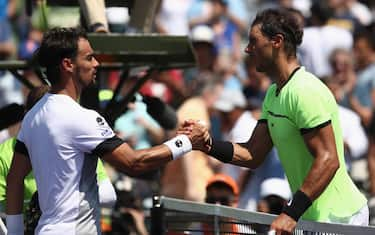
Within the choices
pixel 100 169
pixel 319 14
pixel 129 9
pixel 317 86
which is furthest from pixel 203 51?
pixel 317 86

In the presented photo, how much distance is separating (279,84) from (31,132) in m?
1.47

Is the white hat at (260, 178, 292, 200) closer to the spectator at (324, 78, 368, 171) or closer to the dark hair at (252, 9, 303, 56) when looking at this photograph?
the spectator at (324, 78, 368, 171)

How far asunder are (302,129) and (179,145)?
0.69 meters

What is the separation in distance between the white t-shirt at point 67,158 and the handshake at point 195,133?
67 centimetres

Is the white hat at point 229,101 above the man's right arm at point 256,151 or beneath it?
above

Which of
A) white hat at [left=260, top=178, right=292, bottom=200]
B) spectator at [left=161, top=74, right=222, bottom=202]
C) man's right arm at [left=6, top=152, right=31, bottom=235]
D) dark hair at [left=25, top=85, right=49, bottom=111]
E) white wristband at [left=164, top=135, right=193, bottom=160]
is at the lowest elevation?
man's right arm at [left=6, top=152, right=31, bottom=235]

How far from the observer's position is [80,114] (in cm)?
701

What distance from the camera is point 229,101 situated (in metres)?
13.9

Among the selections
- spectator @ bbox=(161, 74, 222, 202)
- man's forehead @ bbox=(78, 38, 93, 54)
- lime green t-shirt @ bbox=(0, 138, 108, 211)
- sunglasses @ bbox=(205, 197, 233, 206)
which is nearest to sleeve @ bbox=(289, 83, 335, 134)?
man's forehead @ bbox=(78, 38, 93, 54)

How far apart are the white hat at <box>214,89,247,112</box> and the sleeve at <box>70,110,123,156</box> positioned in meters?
6.61

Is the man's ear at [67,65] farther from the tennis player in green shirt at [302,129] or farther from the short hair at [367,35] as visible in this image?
the short hair at [367,35]

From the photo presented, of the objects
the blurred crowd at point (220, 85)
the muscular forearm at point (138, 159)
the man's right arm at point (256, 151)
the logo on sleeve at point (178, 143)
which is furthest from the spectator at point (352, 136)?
the muscular forearm at point (138, 159)

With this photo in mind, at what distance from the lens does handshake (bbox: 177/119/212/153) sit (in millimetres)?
7621

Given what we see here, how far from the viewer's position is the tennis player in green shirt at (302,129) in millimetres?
7000
